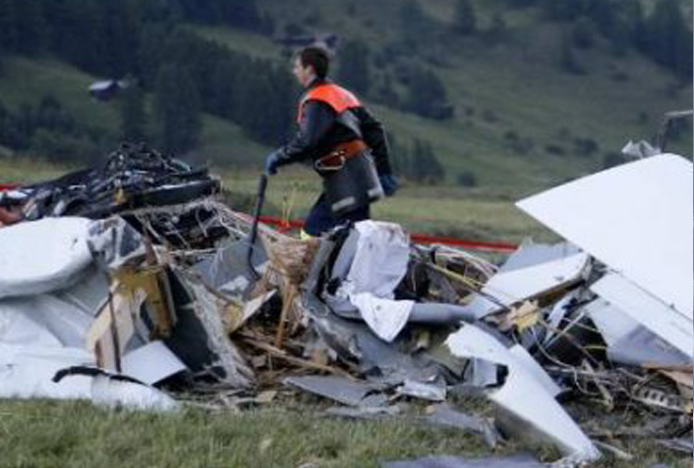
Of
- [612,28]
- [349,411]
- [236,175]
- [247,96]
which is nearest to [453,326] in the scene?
[349,411]

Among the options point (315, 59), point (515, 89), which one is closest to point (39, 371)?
point (315, 59)

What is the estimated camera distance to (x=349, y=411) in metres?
6.31

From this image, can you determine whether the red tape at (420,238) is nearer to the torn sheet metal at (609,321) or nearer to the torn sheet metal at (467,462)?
the torn sheet metal at (609,321)

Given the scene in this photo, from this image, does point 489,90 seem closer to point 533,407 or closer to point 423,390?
point 423,390

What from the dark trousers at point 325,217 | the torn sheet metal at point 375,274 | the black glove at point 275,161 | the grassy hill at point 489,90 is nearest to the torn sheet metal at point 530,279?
the torn sheet metal at point 375,274

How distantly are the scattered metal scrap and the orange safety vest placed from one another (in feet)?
2.85

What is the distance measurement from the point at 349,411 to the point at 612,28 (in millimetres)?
138969

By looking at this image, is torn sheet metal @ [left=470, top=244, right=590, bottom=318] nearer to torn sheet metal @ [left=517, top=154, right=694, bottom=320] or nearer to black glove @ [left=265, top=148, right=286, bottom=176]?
black glove @ [left=265, top=148, right=286, bottom=176]

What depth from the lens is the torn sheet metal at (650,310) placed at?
504 cm

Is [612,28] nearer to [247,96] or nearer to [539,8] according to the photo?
[539,8]

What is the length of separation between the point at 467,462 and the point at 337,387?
1361 mm

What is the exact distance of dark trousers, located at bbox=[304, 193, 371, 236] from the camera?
343 inches

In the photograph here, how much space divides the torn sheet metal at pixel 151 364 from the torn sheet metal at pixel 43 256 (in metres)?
0.58

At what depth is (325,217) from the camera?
8812mm
